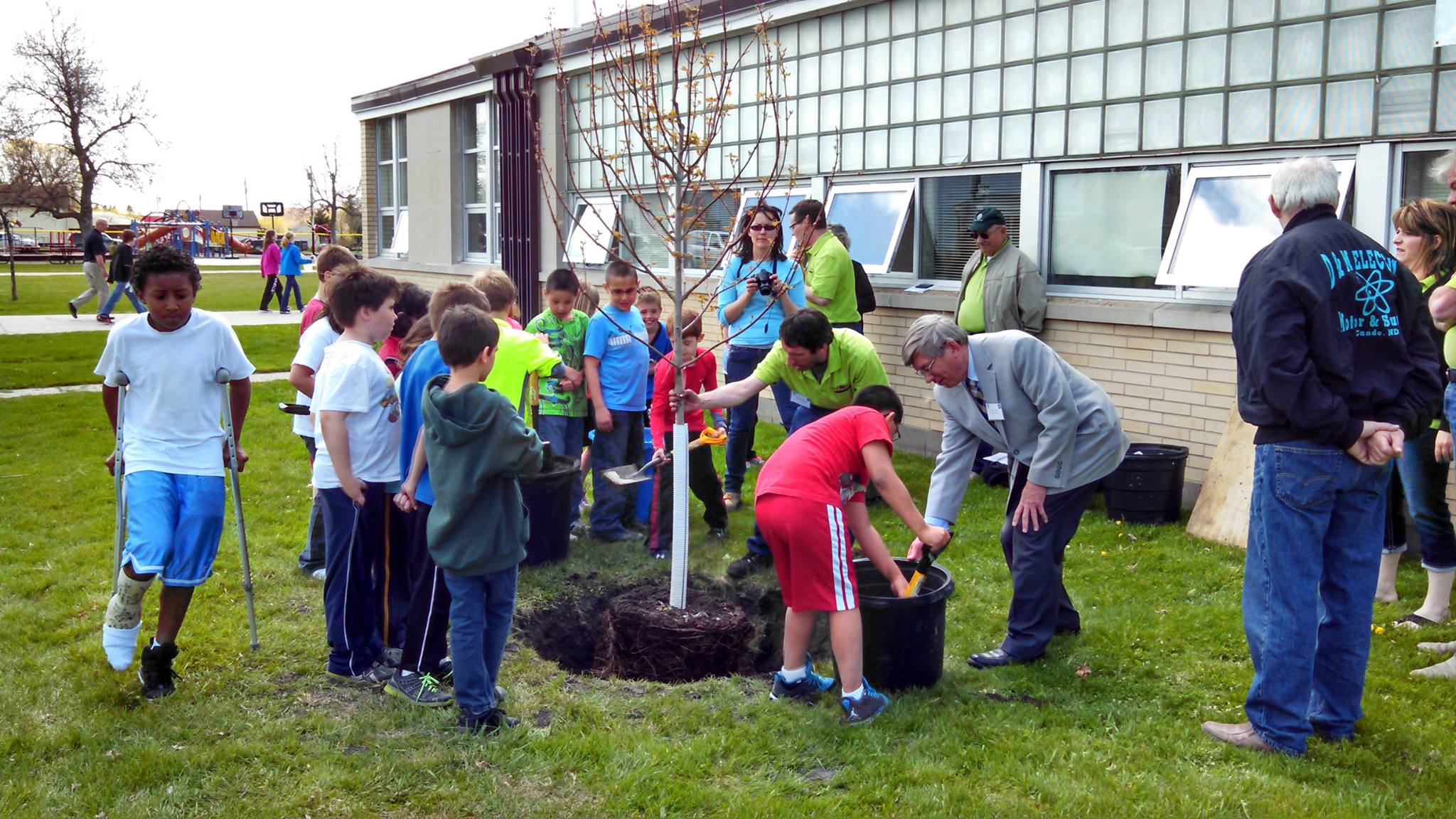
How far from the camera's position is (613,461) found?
717cm

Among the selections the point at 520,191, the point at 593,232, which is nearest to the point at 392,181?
the point at 520,191

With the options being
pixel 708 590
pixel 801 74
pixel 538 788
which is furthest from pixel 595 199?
pixel 538 788

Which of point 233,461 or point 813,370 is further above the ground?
point 813,370

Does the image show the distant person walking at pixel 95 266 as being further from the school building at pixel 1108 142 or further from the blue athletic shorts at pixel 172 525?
the blue athletic shorts at pixel 172 525

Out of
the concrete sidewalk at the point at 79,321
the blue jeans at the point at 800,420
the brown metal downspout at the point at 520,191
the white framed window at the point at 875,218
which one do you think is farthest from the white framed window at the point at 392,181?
the blue jeans at the point at 800,420

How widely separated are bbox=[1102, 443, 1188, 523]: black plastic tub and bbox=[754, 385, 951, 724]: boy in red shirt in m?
3.11

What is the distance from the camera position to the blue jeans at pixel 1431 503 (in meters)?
5.32

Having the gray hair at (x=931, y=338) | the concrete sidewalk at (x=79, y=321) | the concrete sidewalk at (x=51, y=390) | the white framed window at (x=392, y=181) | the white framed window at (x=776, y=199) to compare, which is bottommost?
the concrete sidewalk at (x=51, y=390)

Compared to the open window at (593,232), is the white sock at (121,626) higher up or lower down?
lower down

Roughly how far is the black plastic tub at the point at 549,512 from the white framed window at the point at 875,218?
415 cm

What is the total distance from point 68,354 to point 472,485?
596 inches

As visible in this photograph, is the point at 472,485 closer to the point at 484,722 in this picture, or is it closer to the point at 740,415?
the point at 484,722

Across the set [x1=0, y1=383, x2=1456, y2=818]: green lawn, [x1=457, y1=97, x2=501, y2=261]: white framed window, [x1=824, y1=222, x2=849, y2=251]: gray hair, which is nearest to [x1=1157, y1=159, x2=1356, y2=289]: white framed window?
[x1=0, y1=383, x2=1456, y2=818]: green lawn

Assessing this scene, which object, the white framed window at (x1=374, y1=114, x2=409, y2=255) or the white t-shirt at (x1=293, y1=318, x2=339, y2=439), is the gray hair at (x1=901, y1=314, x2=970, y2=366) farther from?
the white framed window at (x1=374, y1=114, x2=409, y2=255)
